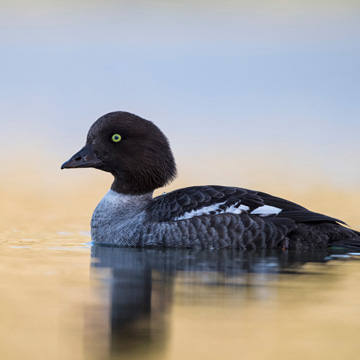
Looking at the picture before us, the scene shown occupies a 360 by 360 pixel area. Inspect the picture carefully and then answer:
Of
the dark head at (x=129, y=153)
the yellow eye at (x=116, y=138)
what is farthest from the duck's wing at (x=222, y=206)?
the yellow eye at (x=116, y=138)

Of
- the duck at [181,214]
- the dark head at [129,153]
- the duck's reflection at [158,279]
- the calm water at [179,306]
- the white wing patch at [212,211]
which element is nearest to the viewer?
the calm water at [179,306]

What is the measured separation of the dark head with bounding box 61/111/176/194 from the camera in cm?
964

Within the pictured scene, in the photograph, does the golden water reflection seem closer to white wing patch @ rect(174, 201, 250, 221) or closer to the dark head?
white wing patch @ rect(174, 201, 250, 221)

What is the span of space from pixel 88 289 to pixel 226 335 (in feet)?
5.84

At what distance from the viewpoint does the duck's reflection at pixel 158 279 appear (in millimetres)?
4445

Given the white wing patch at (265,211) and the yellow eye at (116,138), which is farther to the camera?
the yellow eye at (116,138)

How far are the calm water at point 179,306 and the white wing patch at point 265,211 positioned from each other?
0.67m

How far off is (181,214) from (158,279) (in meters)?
2.44

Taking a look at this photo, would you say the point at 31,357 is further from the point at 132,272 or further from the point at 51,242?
the point at 51,242

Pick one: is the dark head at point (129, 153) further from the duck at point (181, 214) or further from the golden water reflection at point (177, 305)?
the golden water reflection at point (177, 305)

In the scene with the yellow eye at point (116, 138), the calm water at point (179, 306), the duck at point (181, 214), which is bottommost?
the calm water at point (179, 306)

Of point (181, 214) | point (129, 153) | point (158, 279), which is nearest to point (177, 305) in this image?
point (158, 279)

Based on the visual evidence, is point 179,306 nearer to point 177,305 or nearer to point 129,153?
point 177,305

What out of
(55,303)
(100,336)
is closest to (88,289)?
(55,303)
